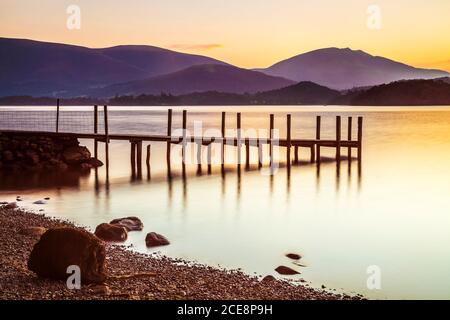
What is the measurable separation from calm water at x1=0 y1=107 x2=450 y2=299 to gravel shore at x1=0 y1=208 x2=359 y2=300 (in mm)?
1058

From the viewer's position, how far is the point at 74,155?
26.1 metres

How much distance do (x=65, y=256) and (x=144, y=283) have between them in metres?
1.19

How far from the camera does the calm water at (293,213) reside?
36.4 feet

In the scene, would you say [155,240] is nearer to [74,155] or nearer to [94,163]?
[74,155]

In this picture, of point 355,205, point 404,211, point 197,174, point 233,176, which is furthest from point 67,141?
point 404,211

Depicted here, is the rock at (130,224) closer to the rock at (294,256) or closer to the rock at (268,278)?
the rock at (294,256)

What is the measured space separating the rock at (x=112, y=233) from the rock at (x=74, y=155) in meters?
14.4

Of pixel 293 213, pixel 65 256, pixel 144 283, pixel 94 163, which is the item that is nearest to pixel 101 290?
pixel 65 256

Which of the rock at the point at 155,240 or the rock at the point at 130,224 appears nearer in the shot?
the rock at the point at 155,240

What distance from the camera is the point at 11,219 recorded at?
41.5 feet

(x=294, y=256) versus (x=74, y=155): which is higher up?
(x=74, y=155)

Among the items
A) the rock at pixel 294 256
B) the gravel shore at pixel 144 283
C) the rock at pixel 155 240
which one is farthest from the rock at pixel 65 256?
the rock at pixel 294 256

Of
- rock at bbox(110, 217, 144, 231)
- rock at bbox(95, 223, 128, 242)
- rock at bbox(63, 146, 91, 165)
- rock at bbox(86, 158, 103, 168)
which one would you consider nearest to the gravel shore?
rock at bbox(95, 223, 128, 242)
